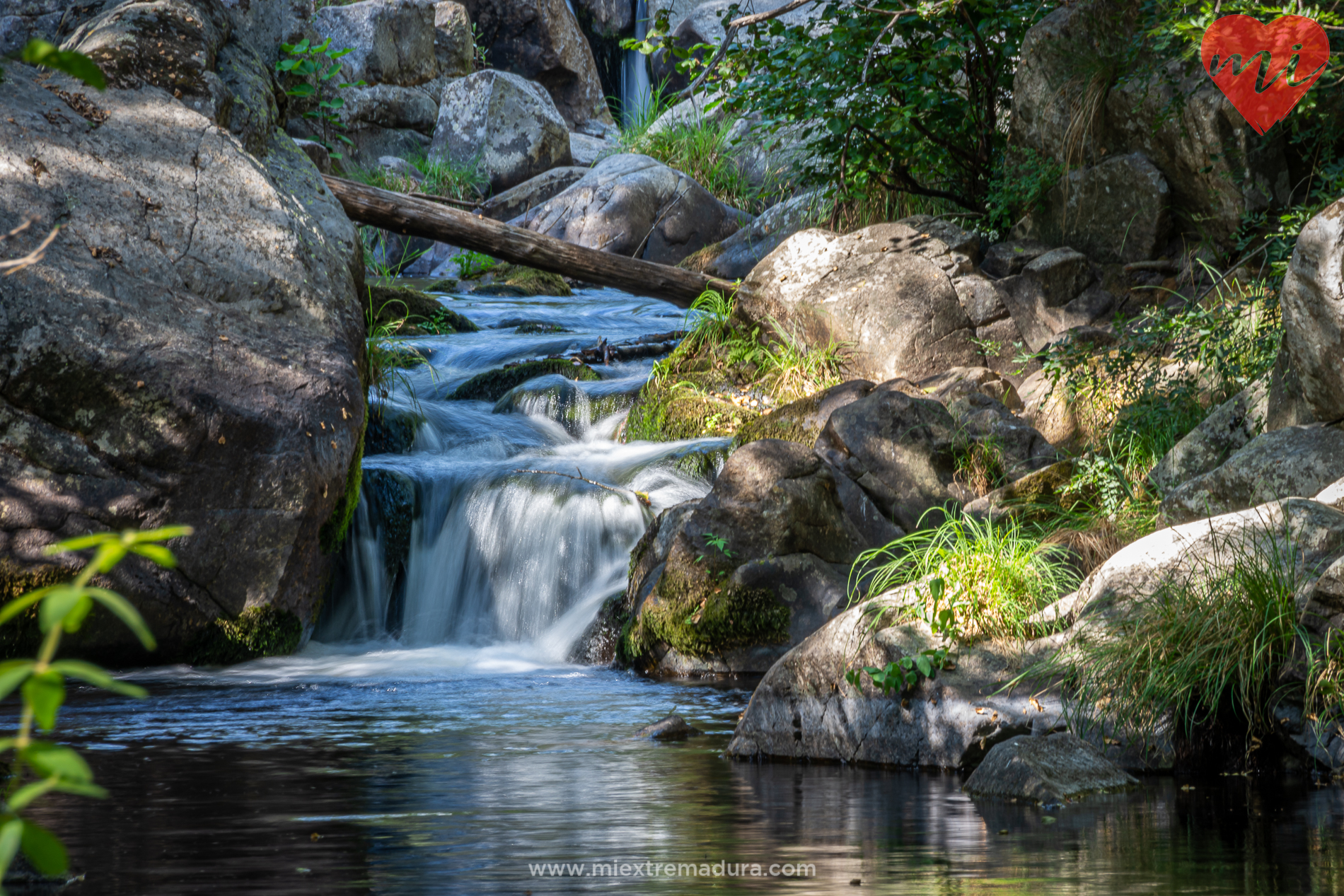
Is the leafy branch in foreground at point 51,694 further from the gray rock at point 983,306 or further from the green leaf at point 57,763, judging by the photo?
the gray rock at point 983,306

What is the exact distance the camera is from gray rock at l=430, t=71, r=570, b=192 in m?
21.8

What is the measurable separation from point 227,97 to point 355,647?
4.41 m

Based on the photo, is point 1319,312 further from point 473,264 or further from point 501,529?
point 473,264

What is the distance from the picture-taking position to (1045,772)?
4105 millimetres

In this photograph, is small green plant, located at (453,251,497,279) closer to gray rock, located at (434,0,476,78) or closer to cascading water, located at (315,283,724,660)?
cascading water, located at (315,283,724,660)

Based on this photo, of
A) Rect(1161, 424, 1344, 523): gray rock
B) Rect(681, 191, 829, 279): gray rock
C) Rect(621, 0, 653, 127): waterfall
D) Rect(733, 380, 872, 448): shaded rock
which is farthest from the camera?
Rect(621, 0, 653, 127): waterfall

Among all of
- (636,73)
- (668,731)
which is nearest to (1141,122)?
(668,731)

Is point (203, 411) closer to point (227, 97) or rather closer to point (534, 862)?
point (227, 97)

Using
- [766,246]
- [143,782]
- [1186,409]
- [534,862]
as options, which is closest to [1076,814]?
[534,862]

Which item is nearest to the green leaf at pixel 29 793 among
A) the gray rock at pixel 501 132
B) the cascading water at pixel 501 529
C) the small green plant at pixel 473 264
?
the cascading water at pixel 501 529

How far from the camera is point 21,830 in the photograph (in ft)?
2.30

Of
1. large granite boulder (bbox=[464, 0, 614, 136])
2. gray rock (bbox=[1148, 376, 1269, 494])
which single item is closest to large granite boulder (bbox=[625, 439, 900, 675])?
gray rock (bbox=[1148, 376, 1269, 494])

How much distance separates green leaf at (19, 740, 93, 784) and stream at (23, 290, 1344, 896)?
7.98 feet

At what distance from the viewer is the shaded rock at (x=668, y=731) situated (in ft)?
17.2
